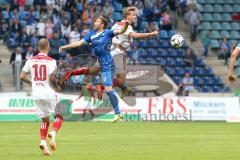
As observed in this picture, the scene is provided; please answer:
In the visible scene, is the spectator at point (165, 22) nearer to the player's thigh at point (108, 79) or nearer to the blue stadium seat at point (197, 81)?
the blue stadium seat at point (197, 81)

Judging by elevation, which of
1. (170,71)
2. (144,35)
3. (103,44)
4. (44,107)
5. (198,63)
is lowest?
(44,107)

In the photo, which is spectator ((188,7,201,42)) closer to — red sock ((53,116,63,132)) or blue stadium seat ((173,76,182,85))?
blue stadium seat ((173,76,182,85))

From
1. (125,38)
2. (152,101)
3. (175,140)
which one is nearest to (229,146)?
(175,140)

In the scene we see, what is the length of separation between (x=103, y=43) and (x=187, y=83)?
13.9 metres

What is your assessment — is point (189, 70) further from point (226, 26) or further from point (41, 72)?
point (41, 72)

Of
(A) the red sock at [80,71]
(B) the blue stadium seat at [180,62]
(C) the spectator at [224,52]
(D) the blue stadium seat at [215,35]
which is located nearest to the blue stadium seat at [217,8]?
(D) the blue stadium seat at [215,35]

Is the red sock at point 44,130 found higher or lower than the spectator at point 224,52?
lower

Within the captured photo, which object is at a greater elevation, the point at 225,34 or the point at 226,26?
the point at 226,26

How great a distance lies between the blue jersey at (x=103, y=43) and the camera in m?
23.1

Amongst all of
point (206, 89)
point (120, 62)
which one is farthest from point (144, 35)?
point (206, 89)

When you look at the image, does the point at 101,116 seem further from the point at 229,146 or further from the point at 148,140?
the point at 229,146

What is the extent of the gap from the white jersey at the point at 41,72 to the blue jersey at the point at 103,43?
6.92m

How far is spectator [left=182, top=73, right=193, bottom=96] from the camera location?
116 feet

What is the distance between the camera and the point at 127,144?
61.2 feet
